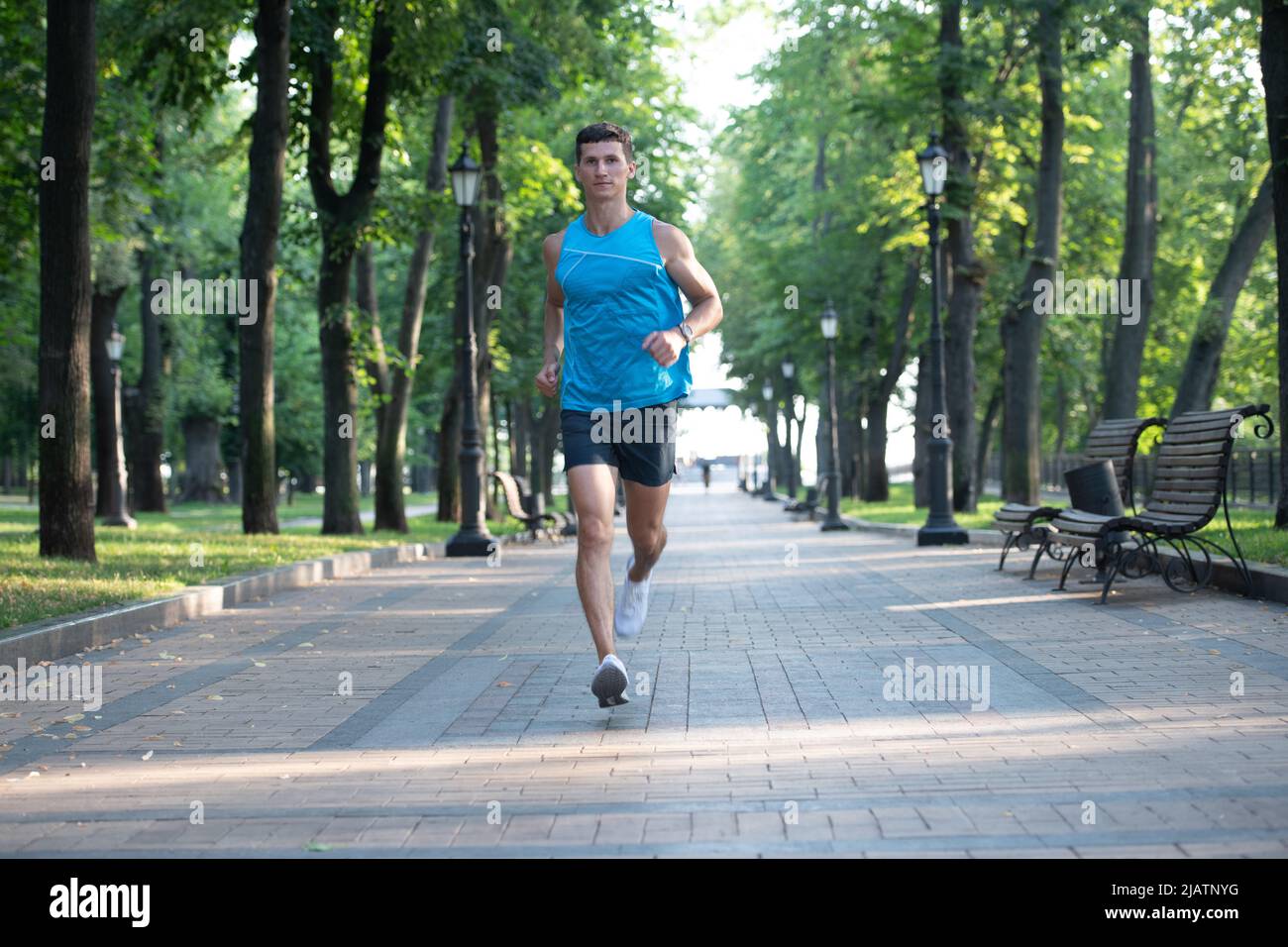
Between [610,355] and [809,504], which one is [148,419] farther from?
[610,355]

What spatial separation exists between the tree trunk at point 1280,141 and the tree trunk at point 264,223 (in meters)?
10.8

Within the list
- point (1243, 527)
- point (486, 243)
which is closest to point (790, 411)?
point (486, 243)

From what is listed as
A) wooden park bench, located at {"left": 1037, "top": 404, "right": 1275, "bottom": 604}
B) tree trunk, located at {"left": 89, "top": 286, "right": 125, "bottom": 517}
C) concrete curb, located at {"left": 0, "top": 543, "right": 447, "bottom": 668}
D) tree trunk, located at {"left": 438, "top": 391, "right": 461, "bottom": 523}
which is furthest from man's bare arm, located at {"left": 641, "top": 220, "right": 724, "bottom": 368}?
tree trunk, located at {"left": 89, "top": 286, "right": 125, "bottom": 517}

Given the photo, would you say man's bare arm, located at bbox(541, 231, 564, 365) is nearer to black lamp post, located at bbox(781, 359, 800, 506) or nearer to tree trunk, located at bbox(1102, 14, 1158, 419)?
tree trunk, located at bbox(1102, 14, 1158, 419)

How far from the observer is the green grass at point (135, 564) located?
457 inches

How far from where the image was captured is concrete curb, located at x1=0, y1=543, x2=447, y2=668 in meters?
9.67

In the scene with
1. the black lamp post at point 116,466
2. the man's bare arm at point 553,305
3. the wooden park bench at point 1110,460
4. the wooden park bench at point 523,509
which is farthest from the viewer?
the black lamp post at point 116,466

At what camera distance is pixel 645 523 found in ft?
→ 24.3

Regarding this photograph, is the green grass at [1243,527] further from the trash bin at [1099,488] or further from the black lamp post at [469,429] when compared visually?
the black lamp post at [469,429]

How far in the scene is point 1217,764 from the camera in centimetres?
591

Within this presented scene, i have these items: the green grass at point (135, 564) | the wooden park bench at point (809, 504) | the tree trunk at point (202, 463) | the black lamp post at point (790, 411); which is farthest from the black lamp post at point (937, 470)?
the tree trunk at point (202, 463)

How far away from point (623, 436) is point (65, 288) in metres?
9.27
